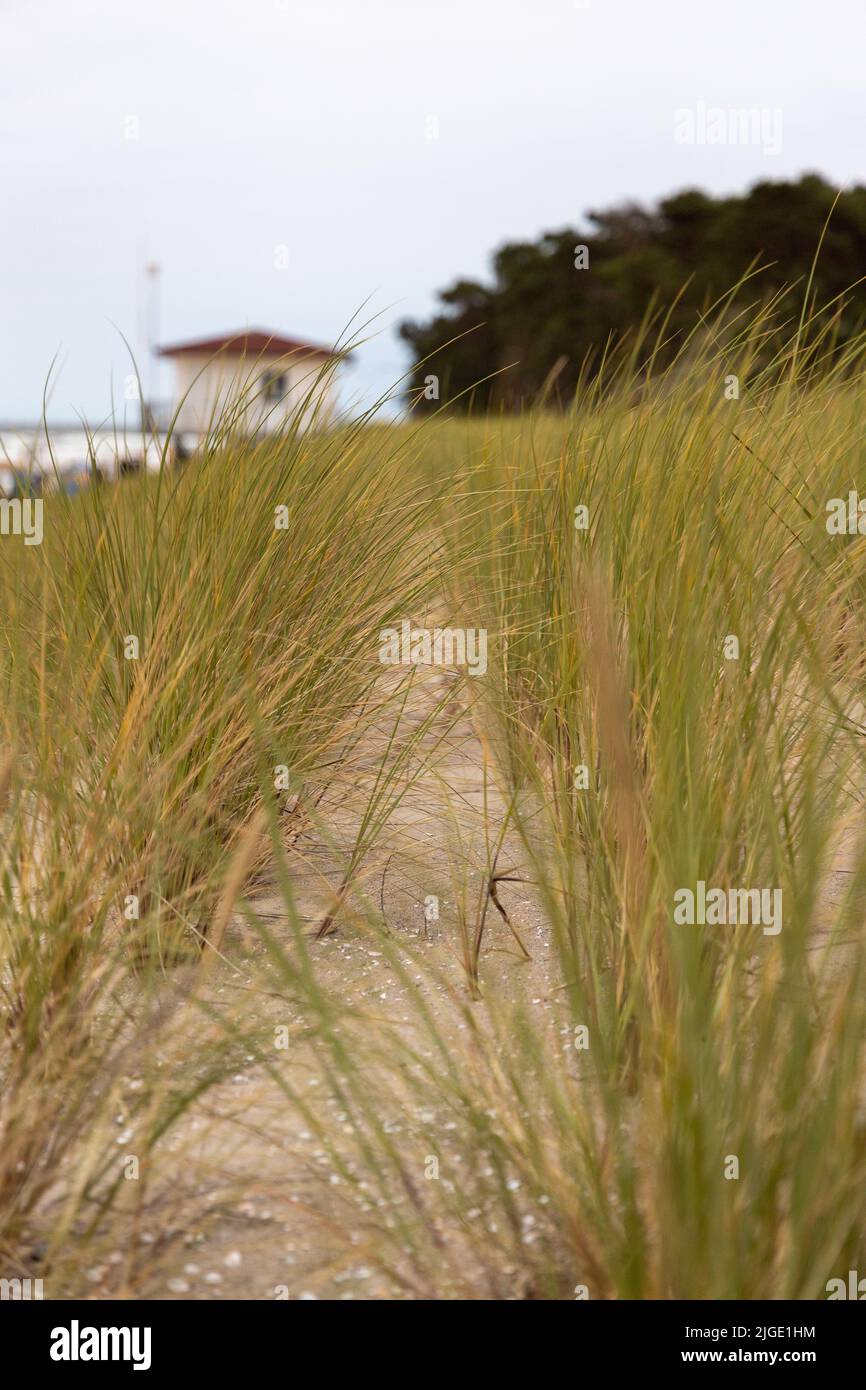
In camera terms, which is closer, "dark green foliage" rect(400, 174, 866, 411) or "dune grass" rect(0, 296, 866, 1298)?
"dune grass" rect(0, 296, 866, 1298)

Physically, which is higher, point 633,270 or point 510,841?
point 633,270

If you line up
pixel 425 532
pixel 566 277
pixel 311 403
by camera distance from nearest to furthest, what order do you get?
pixel 311 403 < pixel 425 532 < pixel 566 277

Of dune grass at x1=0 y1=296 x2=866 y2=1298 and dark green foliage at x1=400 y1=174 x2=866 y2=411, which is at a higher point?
dark green foliage at x1=400 y1=174 x2=866 y2=411

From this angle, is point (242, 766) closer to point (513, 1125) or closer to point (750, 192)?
point (513, 1125)

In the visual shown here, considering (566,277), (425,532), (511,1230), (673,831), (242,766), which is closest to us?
(511,1230)

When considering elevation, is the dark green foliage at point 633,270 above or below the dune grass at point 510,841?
above

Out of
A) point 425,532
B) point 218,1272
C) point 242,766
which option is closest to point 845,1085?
point 218,1272

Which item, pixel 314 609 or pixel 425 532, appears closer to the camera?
pixel 314 609

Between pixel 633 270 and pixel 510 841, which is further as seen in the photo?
pixel 633 270

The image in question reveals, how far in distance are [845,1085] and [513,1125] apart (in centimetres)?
44

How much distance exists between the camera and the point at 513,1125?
4.71 ft

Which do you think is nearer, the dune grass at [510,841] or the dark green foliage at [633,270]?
the dune grass at [510,841]
